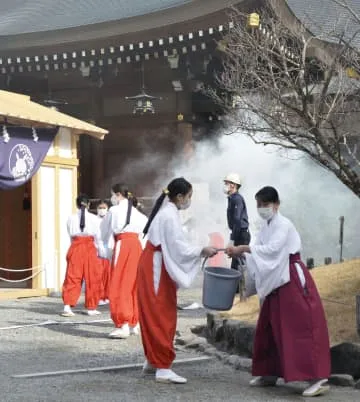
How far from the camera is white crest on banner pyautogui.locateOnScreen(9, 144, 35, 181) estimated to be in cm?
1127

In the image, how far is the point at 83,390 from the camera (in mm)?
5043

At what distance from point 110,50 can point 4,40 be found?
2.35m

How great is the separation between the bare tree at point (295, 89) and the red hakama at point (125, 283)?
1.79m

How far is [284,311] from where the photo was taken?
504 cm

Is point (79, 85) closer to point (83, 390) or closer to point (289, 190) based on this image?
point (289, 190)

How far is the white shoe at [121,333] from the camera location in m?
7.46

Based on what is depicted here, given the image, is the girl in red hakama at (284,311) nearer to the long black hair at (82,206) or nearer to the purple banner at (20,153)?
the long black hair at (82,206)

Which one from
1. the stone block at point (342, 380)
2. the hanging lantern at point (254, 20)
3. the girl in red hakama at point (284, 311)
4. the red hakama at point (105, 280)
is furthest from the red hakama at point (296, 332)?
the hanging lantern at point (254, 20)

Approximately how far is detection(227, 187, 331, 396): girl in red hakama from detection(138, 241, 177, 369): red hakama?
599 mm

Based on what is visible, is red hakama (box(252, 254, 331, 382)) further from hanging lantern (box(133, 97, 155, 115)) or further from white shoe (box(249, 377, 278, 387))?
hanging lantern (box(133, 97, 155, 115))

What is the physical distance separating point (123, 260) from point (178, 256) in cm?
230

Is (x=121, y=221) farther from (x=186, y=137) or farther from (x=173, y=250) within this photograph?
(x=186, y=137)

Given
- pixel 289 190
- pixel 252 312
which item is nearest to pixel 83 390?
pixel 252 312

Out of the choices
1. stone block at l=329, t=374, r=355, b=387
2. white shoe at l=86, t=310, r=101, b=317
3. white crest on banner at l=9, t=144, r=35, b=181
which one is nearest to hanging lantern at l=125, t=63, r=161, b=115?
white crest on banner at l=9, t=144, r=35, b=181
